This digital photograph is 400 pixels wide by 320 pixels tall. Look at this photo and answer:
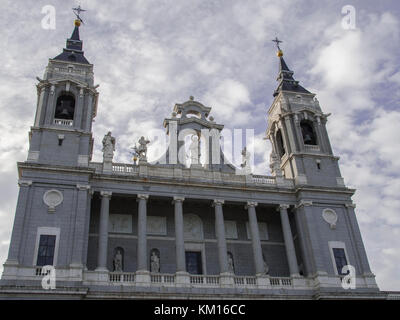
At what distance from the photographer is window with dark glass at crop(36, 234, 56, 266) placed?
23.2 m

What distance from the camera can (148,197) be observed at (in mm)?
27375

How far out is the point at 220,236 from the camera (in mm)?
26969

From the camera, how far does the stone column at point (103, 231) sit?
79.7 ft

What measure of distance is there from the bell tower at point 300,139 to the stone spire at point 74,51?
14797 millimetres

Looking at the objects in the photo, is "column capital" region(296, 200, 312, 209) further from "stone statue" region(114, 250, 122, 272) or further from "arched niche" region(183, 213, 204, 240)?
"stone statue" region(114, 250, 122, 272)

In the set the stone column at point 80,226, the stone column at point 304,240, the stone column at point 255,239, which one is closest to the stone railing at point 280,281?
the stone column at point 255,239

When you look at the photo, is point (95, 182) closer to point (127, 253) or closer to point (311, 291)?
point (127, 253)

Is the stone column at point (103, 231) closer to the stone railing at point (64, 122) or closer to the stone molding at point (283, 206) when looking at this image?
the stone railing at point (64, 122)

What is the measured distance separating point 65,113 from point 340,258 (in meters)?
19.4

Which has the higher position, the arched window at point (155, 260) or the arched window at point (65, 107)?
the arched window at point (65, 107)

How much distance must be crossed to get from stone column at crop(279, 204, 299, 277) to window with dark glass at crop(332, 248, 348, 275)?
2.53 metres

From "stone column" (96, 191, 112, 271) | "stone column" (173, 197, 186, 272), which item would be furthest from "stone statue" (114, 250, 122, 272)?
"stone column" (173, 197, 186, 272)

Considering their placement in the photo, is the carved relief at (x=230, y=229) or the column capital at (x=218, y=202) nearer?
the column capital at (x=218, y=202)

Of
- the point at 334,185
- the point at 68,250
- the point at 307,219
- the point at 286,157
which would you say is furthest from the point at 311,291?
the point at 68,250
